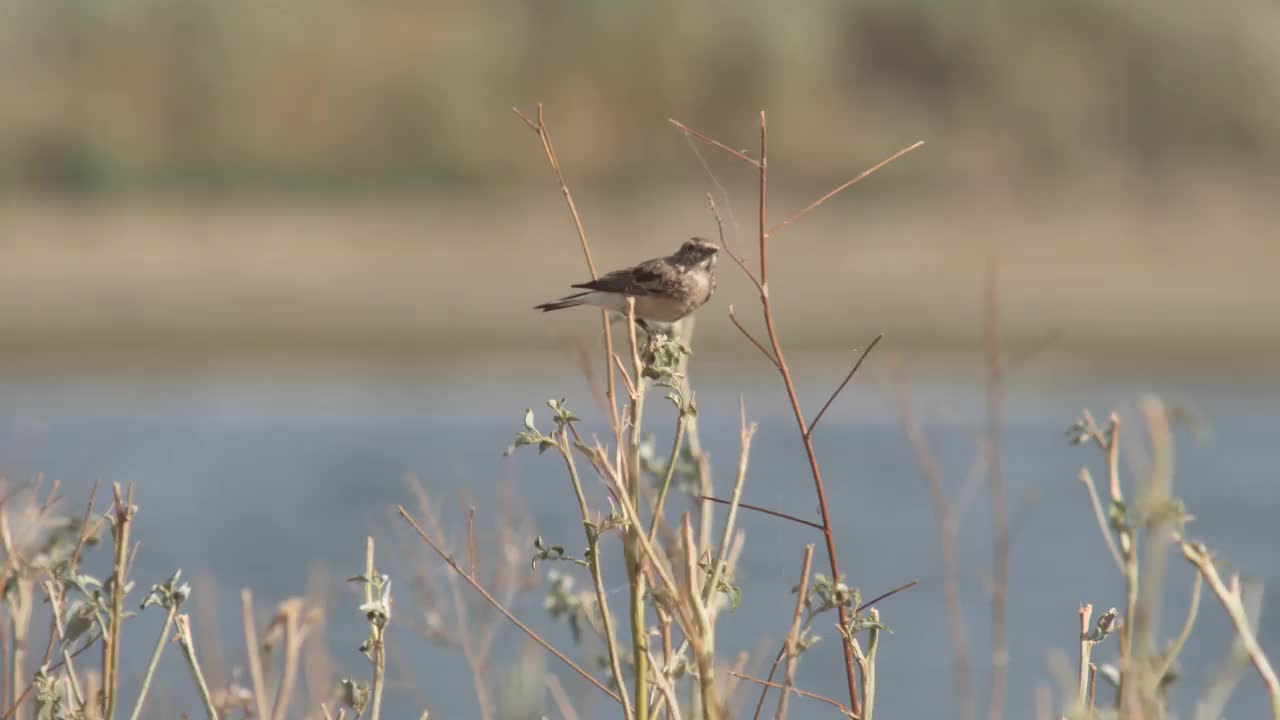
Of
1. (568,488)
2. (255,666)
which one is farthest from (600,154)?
(255,666)

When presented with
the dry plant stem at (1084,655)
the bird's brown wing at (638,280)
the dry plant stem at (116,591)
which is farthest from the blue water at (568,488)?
the dry plant stem at (116,591)

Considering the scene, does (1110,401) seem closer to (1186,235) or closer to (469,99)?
(1186,235)

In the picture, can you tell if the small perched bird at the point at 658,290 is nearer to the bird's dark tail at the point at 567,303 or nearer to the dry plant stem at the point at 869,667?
the bird's dark tail at the point at 567,303

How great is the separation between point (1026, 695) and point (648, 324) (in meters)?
6.41

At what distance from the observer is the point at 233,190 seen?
31.8m

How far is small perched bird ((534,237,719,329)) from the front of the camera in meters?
3.64

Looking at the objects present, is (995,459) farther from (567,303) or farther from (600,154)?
(600,154)

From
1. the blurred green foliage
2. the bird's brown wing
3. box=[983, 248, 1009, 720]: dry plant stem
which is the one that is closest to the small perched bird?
the bird's brown wing

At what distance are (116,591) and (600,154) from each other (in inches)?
1213

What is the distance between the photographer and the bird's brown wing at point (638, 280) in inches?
144

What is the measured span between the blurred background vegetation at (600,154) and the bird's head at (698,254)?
20.3 meters

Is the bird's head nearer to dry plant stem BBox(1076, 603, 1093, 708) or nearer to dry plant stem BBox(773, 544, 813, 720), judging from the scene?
dry plant stem BBox(773, 544, 813, 720)

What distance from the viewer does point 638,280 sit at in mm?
3682

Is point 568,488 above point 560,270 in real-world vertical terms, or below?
below
